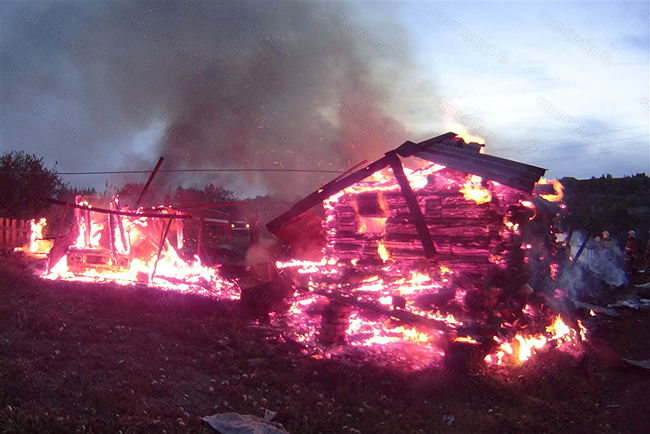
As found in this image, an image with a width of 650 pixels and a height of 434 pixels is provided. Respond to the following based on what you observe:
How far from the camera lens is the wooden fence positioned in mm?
14453

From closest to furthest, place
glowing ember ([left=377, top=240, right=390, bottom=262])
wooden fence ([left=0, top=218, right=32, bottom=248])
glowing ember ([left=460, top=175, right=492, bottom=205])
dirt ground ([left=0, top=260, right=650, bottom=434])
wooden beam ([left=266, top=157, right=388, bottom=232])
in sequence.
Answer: dirt ground ([left=0, top=260, right=650, bottom=434])
glowing ember ([left=460, top=175, right=492, bottom=205])
wooden beam ([left=266, top=157, right=388, bottom=232])
glowing ember ([left=377, top=240, right=390, bottom=262])
wooden fence ([left=0, top=218, right=32, bottom=248])

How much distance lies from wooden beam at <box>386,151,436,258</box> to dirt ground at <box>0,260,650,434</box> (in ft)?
9.83

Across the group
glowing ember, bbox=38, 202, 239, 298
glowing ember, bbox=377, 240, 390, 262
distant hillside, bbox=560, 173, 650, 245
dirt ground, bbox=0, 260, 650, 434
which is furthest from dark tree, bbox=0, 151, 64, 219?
distant hillside, bbox=560, 173, 650, 245

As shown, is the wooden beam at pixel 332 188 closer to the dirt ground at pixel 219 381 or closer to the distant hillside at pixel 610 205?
the dirt ground at pixel 219 381

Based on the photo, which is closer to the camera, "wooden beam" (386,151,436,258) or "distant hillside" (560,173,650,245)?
"wooden beam" (386,151,436,258)

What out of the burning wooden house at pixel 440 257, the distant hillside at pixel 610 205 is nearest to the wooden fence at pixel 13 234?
the burning wooden house at pixel 440 257

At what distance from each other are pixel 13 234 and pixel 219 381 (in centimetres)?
1339

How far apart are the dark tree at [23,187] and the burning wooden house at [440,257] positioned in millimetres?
16118

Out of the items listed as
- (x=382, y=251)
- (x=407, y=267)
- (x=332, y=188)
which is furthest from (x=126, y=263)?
(x=407, y=267)

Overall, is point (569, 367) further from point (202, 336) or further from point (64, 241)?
point (64, 241)

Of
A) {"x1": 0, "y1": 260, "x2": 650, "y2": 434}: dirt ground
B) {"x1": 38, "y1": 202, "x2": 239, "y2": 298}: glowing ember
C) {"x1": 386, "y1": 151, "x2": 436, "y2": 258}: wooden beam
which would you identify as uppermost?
{"x1": 386, "y1": 151, "x2": 436, "y2": 258}: wooden beam

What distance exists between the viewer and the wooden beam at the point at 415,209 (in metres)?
9.16

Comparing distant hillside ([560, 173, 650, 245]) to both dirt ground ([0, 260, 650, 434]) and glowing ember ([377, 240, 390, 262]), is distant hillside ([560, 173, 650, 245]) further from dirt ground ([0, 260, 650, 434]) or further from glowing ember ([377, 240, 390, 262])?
dirt ground ([0, 260, 650, 434])

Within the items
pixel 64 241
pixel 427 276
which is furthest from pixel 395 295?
pixel 64 241
